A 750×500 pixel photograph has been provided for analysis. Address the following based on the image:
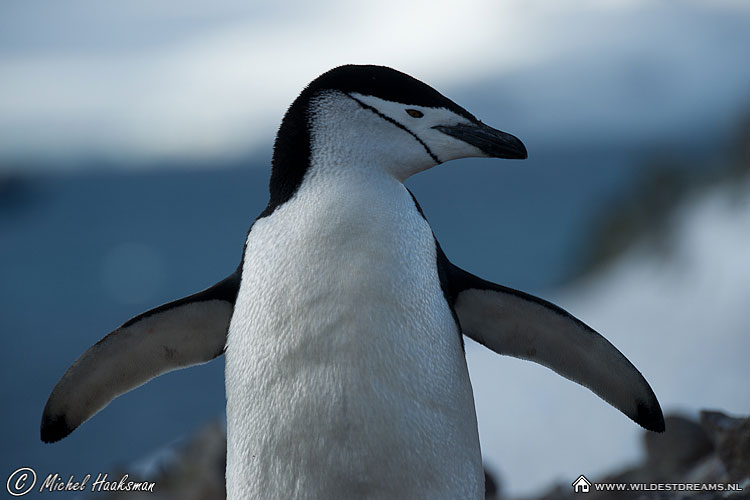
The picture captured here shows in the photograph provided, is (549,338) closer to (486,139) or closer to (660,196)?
(486,139)

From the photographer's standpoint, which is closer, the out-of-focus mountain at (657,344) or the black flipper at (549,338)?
the black flipper at (549,338)

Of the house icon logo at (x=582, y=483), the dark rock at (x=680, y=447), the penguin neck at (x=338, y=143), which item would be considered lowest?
the dark rock at (x=680, y=447)

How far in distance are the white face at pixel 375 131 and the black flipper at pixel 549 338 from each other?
28cm

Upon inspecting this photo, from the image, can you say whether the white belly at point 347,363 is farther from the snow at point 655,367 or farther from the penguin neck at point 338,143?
the snow at point 655,367

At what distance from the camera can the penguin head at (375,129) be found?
117cm

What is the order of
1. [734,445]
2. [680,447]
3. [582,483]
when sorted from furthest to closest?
1. [680,447]
2. [582,483]
3. [734,445]

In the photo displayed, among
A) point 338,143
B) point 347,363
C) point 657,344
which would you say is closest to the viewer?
point 347,363

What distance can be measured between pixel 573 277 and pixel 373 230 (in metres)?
7.54

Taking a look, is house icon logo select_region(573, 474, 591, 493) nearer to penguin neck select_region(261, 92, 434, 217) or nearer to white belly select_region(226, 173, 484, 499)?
white belly select_region(226, 173, 484, 499)

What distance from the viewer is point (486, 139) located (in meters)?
1.18

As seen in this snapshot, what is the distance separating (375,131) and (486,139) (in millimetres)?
198
